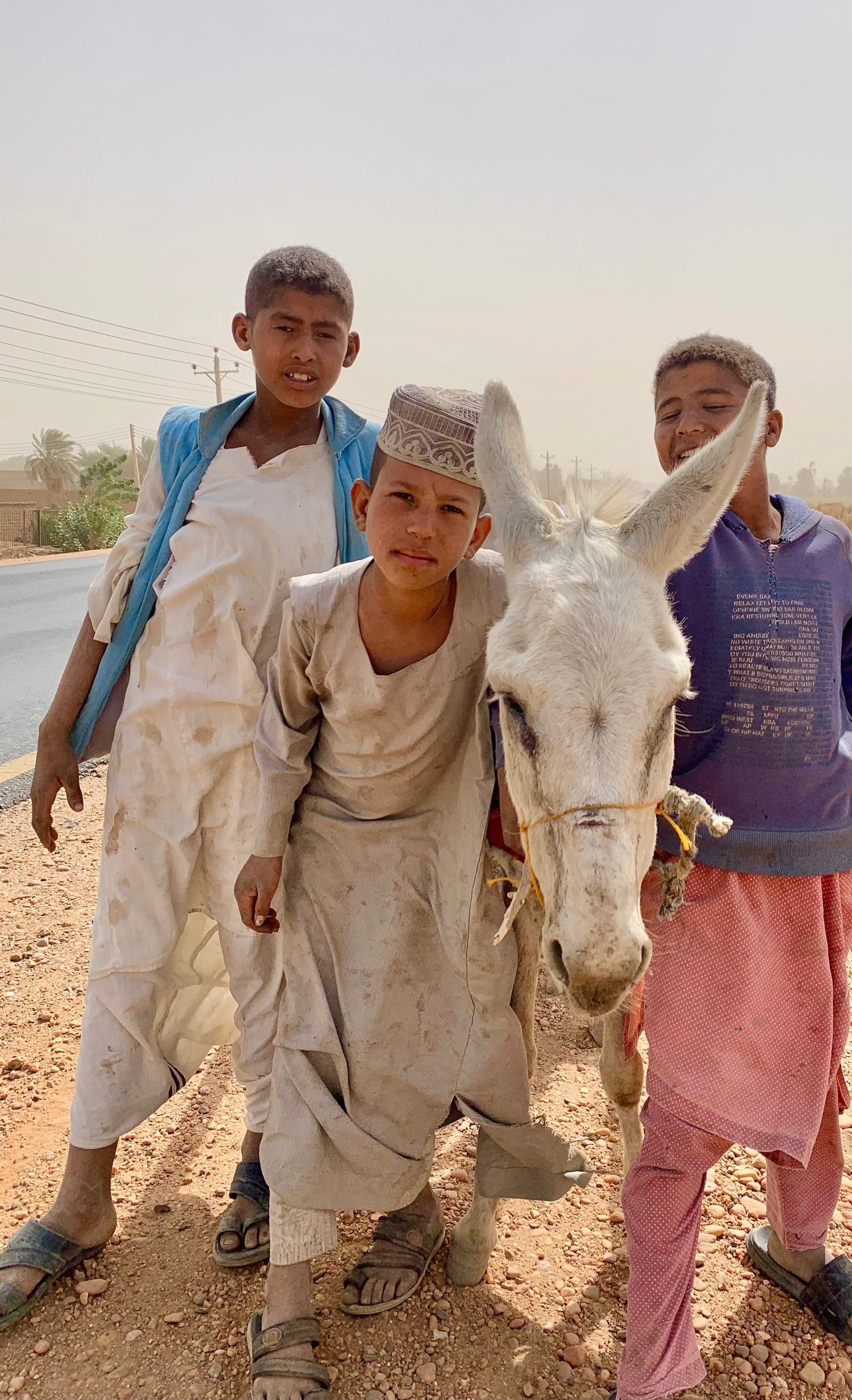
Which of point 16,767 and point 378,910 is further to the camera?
point 16,767

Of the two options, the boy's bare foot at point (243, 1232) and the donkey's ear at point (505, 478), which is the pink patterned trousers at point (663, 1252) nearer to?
the boy's bare foot at point (243, 1232)

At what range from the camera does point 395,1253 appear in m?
2.45

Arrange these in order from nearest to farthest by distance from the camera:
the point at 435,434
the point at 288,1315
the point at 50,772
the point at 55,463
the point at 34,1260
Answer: the point at 435,434 < the point at 288,1315 < the point at 34,1260 < the point at 50,772 < the point at 55,463

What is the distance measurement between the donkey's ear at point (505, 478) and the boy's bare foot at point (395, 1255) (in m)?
1.84

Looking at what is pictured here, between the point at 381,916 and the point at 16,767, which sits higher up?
the point at 381,916

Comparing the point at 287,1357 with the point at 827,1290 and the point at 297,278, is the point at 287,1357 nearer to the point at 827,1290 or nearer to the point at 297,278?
the point at 827,1290

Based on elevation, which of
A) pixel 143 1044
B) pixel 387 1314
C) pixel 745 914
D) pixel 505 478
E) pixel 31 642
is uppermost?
pixel 505 478

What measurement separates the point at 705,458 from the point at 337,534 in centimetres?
108

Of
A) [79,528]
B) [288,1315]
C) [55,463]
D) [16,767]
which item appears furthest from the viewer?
[55,463]

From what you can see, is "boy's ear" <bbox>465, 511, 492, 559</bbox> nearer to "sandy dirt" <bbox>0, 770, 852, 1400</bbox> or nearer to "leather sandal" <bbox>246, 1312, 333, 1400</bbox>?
"leather sandal" <bbox>246, 1312, 333, 1400</bbox>

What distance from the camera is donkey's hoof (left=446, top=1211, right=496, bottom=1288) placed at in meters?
2.48

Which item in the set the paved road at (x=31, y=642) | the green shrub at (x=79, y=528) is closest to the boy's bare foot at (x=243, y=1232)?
the paved road at (x=31, y=642)

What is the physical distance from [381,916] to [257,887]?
0.32 m

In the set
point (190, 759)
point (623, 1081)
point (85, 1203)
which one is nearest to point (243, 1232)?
point (85, 1203)
